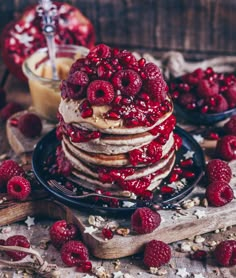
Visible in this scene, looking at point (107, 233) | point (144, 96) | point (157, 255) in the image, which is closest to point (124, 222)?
point (107, 233)

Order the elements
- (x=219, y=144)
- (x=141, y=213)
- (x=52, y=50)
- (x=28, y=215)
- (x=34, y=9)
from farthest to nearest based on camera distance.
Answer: (x=34, y=9), (x=52, y=50), (x=219, y=144), (x=28, y=215), (x=141, y=213)

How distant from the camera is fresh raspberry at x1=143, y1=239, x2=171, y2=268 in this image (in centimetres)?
254

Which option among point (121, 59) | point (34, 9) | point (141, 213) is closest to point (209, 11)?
point (34, 9)

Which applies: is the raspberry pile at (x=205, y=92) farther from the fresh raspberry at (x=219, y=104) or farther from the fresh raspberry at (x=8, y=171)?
the fresh raspberry at (x=8, y=171)

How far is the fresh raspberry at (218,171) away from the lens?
285 cm

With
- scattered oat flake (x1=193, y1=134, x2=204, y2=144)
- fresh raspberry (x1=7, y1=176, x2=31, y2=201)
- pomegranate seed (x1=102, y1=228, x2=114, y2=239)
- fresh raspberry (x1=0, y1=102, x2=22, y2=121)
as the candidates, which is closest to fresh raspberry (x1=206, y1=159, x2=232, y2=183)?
scattered oat flake (x1=193, y1=134, x2=204, y2=144)

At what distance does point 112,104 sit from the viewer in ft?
8.48

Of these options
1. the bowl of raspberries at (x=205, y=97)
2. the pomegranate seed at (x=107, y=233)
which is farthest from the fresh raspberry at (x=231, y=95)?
the pomegranate seed at (x=107, y=233)

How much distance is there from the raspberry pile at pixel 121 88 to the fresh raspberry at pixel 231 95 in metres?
0.79

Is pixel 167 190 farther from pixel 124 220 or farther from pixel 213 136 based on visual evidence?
pixel 213 136

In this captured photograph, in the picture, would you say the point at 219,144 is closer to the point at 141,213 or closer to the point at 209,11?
the point at 141,213

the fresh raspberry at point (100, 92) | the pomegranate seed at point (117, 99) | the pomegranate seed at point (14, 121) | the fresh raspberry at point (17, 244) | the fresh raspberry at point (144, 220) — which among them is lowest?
the fresh raspberry at point (17, 244)

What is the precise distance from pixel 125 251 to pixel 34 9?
1819 millimetres

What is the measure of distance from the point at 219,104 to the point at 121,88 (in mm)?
893
